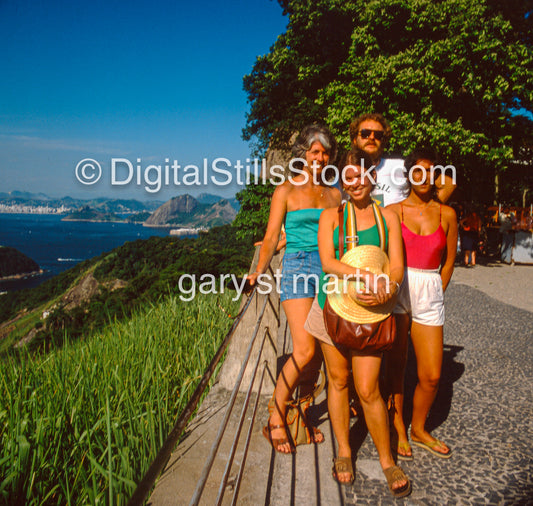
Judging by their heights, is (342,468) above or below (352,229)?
below

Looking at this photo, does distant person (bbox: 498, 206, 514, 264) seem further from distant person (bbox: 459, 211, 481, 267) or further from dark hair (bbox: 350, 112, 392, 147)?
dark hair (bbox: 350, 112, 392, 147)

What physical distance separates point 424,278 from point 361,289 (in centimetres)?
63

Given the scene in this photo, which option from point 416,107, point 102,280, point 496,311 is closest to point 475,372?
point 496,311

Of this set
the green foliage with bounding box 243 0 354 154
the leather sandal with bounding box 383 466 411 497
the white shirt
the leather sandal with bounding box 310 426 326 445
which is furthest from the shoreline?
the leather sandal with bounding box 383 466 411 497

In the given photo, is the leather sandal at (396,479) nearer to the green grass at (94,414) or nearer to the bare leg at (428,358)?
the bare leg at (428,358)

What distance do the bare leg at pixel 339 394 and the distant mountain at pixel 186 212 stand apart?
152 metres

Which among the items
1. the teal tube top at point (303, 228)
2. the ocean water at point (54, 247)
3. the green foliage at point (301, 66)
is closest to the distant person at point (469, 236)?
the green foliage at point (301, 66)

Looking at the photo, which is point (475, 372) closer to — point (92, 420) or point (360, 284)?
point (360, 284)

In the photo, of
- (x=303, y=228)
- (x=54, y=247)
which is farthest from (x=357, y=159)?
(x=54, y=247)

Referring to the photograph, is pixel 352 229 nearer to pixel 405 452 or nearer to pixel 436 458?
pixel 405 452

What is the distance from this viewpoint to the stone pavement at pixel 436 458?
6.85 ft

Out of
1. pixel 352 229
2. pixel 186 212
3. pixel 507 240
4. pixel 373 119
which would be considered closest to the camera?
pixel 352 229

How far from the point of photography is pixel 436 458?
2.47 meters

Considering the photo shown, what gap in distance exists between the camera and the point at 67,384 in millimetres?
2941
